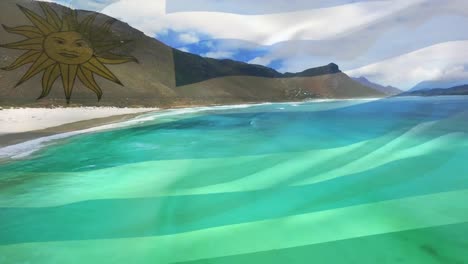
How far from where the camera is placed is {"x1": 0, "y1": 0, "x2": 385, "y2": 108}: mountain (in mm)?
21438

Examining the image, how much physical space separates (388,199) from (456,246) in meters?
2.40

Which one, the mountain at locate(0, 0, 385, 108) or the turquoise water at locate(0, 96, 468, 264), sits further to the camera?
the mountain at locate(0, 0, 385, 108)

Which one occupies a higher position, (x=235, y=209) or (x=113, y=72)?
(x=113, y=72)

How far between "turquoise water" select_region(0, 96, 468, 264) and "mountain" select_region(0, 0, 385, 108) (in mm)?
10481

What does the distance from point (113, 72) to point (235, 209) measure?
261 feet

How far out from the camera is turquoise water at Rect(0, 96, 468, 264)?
5723mm

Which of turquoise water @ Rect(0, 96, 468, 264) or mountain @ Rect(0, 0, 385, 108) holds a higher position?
mountain @ Rect(0, 0, 385, 108)

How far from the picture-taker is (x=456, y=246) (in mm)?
5926

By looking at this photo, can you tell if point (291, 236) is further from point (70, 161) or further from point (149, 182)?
point (70, 161)

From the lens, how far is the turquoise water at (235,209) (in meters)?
5.72

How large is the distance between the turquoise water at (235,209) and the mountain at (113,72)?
34.4 ft

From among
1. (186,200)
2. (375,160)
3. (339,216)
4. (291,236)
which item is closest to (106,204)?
(186,200)

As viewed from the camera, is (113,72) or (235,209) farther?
(113,72)

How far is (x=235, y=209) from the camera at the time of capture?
7613 mm
